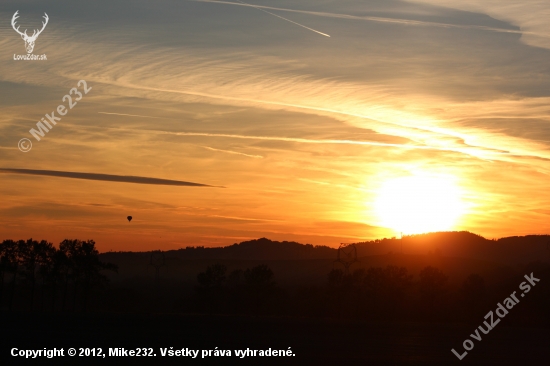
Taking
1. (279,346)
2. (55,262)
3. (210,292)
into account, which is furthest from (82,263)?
(279,346)

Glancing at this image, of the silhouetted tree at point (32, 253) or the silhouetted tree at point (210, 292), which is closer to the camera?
the silhouetted tree at point (32, 253)

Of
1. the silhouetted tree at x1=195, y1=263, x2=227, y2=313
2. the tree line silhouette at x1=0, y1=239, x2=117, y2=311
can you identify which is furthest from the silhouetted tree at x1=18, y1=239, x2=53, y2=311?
the silhouetted tree at x1=195, y1=263, x2=227, y2=313

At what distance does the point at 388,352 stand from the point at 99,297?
466ft

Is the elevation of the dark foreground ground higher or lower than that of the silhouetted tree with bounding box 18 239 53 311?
lower

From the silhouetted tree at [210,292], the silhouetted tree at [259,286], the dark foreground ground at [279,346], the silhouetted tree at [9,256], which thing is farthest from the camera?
the silhouetted tree at [259,286]

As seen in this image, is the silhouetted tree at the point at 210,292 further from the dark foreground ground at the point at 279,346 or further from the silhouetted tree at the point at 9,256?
the dark foreground ground at the point at 279,346

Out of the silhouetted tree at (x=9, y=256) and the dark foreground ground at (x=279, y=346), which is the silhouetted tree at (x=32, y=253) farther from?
the dark foreground ground at (x=279, y=346)

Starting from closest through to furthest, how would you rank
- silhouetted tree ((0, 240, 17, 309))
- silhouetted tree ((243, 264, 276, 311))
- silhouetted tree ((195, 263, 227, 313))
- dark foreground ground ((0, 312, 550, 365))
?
dark foreground ground ((0, 312, 550, 365)) < silhouetted tree ((0, 240, 17, 309)) < silhouetted tree ((195, 263, 227, 313)) < silhouetted tree ((243, 264, 276, 311))

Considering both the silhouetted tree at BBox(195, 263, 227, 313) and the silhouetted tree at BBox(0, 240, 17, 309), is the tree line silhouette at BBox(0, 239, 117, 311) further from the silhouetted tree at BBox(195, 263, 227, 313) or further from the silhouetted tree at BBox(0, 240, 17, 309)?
the silhouetted tree at BBox(195, 263, 227, 313)

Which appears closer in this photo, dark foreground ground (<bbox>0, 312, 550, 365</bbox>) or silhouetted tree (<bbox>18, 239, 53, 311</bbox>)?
dark foreground ground (<bbox>0, 312, 550, 365</bbox>)

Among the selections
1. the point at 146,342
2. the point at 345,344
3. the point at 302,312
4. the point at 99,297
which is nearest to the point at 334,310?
the point at 302,312

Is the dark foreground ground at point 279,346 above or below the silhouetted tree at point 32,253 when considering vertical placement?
below

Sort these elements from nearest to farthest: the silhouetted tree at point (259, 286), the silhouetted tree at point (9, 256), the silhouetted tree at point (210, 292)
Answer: the silhouetted tree at point (9, 256)
the silhouetted tree at point (210, 292)
the silhouetted tree at point (259, 286)

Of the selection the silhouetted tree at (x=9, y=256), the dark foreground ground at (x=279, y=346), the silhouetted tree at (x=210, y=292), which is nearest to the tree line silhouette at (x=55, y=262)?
the silhouetted tree at (x=9, y=256)
